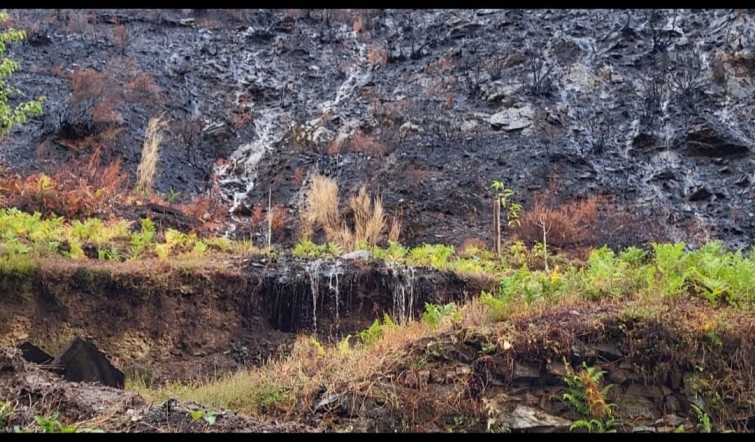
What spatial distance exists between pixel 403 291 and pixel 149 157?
27.7ft

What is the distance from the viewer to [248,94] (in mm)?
21469

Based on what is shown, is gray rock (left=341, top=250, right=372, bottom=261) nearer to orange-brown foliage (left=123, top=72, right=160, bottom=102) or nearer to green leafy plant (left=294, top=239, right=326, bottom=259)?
green leafy plant (left=294, top=239, right=326, bottom=259)

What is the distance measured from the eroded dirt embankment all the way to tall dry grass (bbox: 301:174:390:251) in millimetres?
2898

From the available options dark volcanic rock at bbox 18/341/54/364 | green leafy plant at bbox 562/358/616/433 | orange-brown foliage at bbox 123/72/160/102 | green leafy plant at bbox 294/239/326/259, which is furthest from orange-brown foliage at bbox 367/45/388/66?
green leafy plant at bbox 562/358/616/433

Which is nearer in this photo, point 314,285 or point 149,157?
point 314,285

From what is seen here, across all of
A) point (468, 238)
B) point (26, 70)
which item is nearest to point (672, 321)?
point (468, 238)

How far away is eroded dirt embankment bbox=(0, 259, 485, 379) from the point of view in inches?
380

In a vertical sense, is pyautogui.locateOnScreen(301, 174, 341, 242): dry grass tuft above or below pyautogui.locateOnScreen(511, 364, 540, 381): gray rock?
above

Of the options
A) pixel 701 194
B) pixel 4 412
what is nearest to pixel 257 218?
pixel 701 194

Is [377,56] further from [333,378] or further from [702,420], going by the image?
[702,420]

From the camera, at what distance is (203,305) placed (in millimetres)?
10508

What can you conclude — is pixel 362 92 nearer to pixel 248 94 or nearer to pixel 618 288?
pixel 248 94

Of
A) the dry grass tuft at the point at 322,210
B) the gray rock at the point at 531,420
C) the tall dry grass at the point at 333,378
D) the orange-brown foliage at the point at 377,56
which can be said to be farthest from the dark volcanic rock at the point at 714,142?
the gray rock at the point at 531,420

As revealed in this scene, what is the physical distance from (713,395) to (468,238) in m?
8.57
